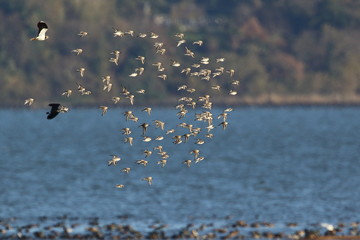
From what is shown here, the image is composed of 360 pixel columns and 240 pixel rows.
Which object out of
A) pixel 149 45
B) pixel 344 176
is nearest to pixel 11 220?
pixel 344 176

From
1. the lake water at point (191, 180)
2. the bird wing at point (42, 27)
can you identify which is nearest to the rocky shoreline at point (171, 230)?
the lake water at point (191, 180)

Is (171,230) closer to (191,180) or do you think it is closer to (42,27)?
(42,27)

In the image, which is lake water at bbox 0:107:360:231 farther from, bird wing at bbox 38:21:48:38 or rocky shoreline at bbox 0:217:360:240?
bird wing at bbox 38:21:48:38

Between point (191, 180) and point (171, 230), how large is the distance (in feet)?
112

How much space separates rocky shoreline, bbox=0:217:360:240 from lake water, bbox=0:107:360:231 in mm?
2031

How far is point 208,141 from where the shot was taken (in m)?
157

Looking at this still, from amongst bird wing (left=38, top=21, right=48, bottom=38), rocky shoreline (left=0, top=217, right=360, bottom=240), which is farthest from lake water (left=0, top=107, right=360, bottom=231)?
bird wing (left=38, top=21, right=48, bottom=38)

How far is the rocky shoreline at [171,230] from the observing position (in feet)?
161

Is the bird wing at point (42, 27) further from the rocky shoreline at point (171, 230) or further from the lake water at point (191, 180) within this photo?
the lake water at point (191, 180)

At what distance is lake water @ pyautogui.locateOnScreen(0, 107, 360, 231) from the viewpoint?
61312 mm

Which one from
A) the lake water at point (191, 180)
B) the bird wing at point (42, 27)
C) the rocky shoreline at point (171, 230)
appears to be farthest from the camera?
the lake water at point (191, 180)

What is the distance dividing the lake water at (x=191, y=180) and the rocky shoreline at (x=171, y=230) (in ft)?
6.66

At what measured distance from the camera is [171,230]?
173 ft

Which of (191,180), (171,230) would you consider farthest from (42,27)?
(191,180)
